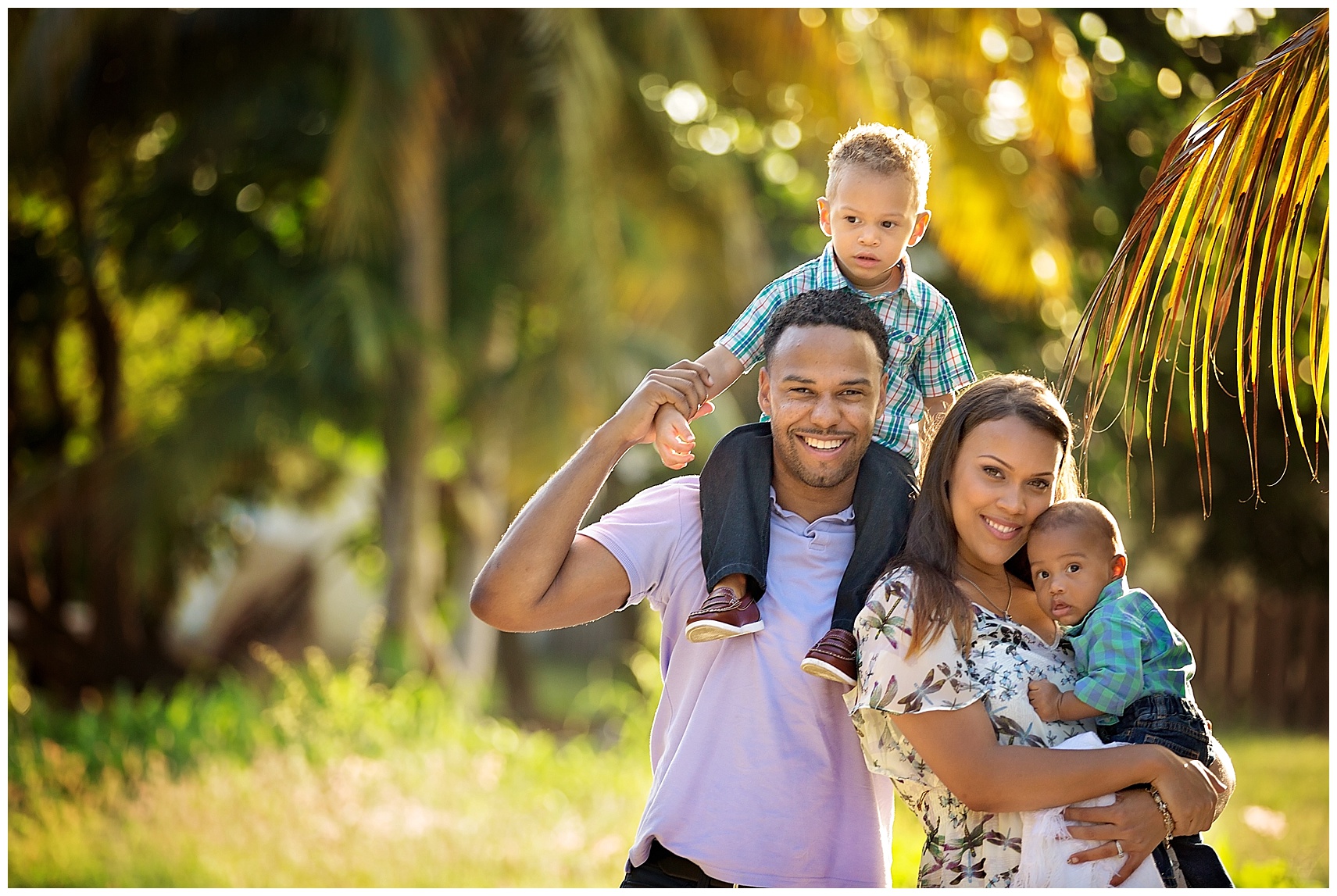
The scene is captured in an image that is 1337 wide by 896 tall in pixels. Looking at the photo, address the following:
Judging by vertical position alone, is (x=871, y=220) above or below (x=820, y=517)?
above

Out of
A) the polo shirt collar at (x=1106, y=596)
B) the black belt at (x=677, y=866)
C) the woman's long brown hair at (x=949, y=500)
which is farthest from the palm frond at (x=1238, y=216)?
the black belt at (x=677, y=866)

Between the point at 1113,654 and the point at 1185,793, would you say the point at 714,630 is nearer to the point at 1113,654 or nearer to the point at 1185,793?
the point at 1113,654

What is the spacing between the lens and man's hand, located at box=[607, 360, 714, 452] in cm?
295

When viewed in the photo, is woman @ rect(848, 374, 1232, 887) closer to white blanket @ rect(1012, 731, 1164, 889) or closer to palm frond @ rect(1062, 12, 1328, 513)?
white blanket @ rect(1012, 731, 1164, 889)

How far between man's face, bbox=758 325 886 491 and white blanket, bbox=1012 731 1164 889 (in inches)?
31.0

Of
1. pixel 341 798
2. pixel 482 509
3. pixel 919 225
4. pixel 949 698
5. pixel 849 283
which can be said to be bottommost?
pixel 341 798

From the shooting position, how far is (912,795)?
2725mm

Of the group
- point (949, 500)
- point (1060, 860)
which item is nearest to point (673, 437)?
Result: point (949, 500)

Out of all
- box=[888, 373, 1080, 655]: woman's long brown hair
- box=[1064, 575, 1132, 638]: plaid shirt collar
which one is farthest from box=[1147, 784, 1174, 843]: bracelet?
box=[888, 373, 1080, 655]: woman's long brown hair

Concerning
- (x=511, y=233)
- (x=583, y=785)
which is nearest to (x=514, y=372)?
(x=511, y=233)

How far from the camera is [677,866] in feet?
9.11

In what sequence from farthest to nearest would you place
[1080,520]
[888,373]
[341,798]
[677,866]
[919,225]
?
[341,798], [919,225], [888,373], [677,866], [1080,520]

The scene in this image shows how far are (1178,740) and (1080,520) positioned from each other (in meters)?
0.47

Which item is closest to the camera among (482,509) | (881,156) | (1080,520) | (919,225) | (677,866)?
(1080,520)
